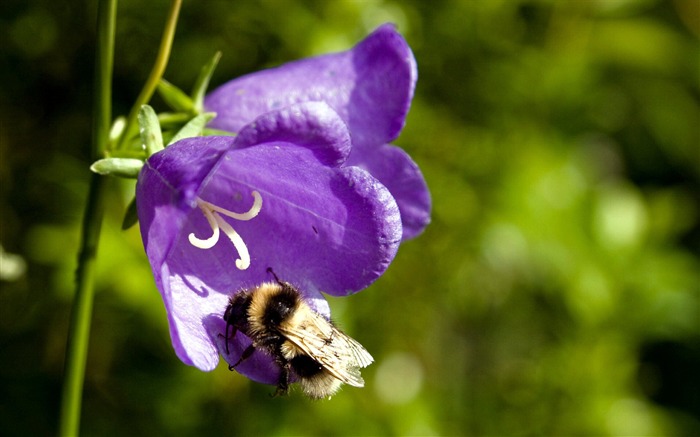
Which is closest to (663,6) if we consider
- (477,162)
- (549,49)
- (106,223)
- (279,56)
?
(549,49)

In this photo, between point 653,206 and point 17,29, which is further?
point 653,206

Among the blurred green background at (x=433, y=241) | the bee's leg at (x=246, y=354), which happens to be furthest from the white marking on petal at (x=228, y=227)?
the blurred green background at (x=433, y=241)

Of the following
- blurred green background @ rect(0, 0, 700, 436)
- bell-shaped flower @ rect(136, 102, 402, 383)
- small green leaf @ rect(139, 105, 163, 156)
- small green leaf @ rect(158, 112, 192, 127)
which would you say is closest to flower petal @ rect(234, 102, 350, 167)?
bell-shaped flower @ rect(136, 102, 402, 383)

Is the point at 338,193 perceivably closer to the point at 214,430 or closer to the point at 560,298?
the point at 214,430

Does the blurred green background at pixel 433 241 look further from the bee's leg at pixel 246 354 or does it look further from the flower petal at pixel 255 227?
the bee's leg at pixel 246 354

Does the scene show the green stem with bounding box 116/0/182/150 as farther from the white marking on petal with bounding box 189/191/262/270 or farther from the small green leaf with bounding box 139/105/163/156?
the white marking on petal with bounding box 189/191/262/270
